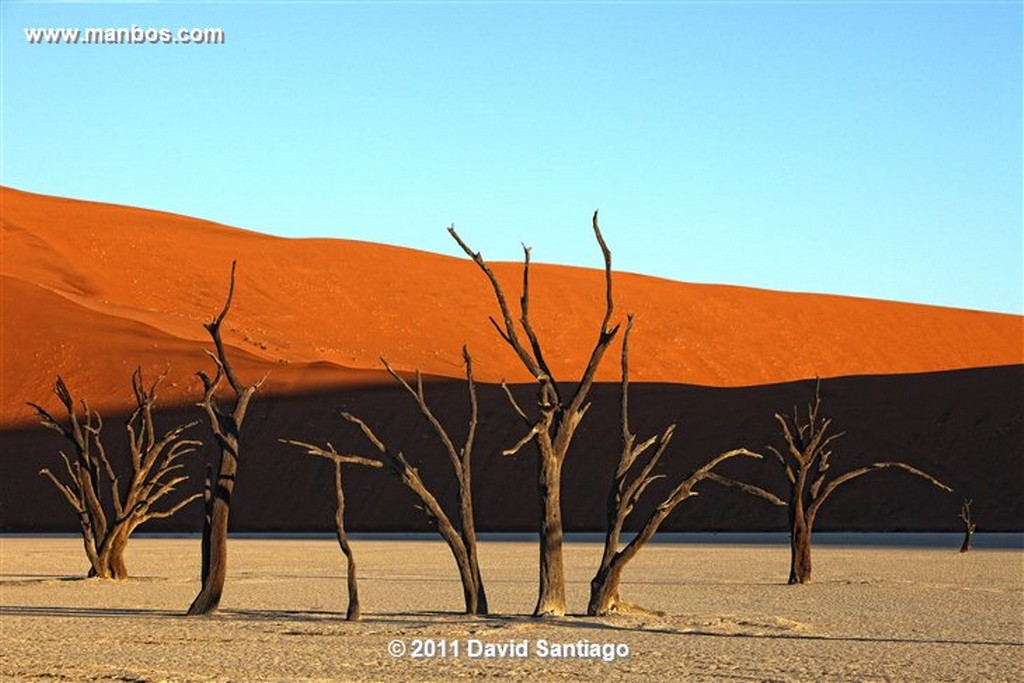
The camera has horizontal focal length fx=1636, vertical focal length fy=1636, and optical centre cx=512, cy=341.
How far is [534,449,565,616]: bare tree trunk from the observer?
61.8 feet

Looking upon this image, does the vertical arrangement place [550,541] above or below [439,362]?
below

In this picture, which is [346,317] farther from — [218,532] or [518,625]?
[518,625]

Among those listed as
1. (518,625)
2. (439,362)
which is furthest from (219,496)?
(439,362)

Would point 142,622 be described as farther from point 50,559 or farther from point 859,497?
point 859,497

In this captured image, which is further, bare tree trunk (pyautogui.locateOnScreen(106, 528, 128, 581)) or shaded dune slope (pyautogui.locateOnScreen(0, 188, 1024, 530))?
shaded dune slope (pyautogui.locateOnScreen(0, 188, 1024, 530))

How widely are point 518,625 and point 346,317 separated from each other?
84.3 m

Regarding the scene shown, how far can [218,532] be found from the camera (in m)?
20.0

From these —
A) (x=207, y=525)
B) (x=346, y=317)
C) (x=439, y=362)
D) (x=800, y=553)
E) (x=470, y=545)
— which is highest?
(x=346, y=317)

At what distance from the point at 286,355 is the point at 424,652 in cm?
6530

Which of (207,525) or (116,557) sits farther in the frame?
(116,557)

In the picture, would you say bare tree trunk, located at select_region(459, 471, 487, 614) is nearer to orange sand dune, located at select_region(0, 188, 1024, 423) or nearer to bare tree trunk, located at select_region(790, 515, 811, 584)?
bare tree trunk, located at select_region(790, 515, 811, 584)

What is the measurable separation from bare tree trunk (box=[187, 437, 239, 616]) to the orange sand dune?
47532mm

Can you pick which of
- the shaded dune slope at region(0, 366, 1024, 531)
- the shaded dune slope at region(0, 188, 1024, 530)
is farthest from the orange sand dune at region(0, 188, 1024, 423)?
the shaded dune slope at region(0, 366, 1024, 531)

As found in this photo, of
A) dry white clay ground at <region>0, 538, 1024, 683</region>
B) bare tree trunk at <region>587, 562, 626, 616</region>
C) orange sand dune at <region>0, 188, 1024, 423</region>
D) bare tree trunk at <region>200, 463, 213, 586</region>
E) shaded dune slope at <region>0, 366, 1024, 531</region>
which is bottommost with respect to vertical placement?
dry white clay ground at <region>0, 538, 1024, 683</region>
